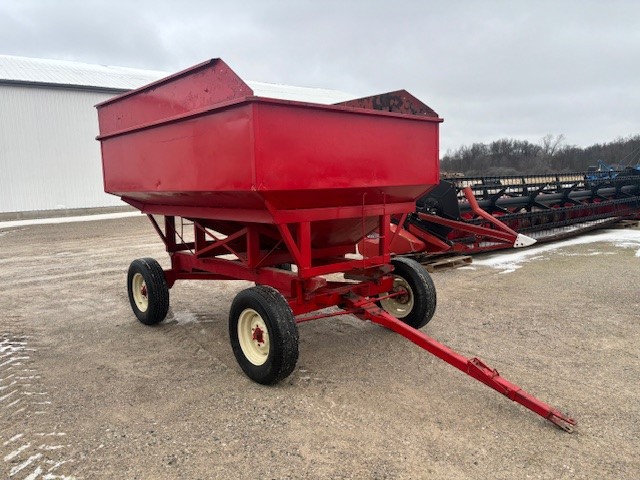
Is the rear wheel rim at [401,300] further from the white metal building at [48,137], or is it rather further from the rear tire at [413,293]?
the white metal building at [48,137]

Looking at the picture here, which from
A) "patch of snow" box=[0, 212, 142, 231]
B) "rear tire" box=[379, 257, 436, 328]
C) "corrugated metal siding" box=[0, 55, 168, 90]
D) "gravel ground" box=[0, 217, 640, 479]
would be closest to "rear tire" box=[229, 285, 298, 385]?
"gravel ground" box=[0, 217, 640, 479]

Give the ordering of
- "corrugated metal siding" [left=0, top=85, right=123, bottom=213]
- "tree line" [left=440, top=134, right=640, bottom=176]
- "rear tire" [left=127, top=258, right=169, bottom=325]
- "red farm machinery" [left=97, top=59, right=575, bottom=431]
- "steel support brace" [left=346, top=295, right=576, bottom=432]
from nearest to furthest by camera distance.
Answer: "steel support brace" [left=346, top=295, right=576, bottom=432] < "red farm machinery" [left=97, top=59, right=575, bottom=431] < "rear tire" [left=127, top=258, right=169, bottom=325] < "corrugated metal siding" [left=0, top=85, right=123, bottom=213] < "tree line" [left=440, top=134, right=640, bottom=176]

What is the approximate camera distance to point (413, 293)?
14.8 feet

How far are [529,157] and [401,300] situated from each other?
33442 millimetres

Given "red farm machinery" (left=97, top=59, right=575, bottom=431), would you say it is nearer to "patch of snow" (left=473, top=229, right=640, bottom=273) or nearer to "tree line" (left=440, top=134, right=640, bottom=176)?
"patch of snow" (left=473, top=229, right=640, bottom=273)

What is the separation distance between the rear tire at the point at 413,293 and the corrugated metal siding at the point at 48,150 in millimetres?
18280

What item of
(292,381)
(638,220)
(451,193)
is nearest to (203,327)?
(292,381)

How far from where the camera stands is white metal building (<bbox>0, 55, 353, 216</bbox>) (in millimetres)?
18094

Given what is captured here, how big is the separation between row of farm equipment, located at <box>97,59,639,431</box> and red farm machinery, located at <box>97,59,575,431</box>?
11 millimetres

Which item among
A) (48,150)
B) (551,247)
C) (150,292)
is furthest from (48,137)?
(551,247)

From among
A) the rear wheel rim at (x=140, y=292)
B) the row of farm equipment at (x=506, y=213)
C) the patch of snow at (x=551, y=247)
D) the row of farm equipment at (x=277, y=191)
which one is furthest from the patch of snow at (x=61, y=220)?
the patch of snow at (x=551, y=247)

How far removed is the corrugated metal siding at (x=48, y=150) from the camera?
18.1 m

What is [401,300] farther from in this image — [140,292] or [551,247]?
[551,247]

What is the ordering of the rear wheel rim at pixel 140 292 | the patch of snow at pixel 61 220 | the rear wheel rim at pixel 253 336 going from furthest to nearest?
the patch of snow at pixel 61 220 < the rear wheel rim at pixel 140 292 < the rear wheel rim at pixel 253 336
